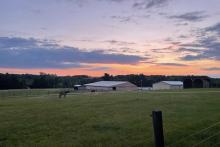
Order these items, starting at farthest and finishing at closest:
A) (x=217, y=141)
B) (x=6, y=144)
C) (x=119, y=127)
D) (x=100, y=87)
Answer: (x=100, y=87) < (x=119, y=127) < (x=6, y=144) < (x=217, y=141)

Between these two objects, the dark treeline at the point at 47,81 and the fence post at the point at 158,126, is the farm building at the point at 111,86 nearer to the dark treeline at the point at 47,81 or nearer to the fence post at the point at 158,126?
the dark treeline at the point at 47,81

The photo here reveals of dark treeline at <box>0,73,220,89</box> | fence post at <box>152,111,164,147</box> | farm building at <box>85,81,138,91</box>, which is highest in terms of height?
dark treeline at <box>0,73,220,89</box>

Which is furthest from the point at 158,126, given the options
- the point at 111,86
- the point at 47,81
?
the point at 47,81

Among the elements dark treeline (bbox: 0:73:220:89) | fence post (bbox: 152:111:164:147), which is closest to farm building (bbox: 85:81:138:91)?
dark treeline (bbox: 0:73:220:89)

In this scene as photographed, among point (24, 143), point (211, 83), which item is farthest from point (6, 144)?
point (211, 83)

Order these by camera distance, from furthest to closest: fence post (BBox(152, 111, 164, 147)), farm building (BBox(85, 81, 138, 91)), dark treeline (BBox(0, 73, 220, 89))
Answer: dark treeline (BBox(0, 73, 220, 89)) → farm building (BBox(85, 81, 138, 91)) → fence post (BBox(152, 111, 164, 147))

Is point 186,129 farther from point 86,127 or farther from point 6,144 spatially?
point 6,144

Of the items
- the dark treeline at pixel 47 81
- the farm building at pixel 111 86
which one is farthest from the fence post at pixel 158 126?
the farm building at pixel 111 86

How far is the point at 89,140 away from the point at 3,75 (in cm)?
11046

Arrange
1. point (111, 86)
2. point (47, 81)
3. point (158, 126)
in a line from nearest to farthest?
1. point (158, 126)
2. point (111, 86)
3. point (47, 81)

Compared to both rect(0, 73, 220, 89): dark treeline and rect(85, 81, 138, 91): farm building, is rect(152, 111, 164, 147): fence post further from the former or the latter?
rect(85, 81, 138, 91): farm building

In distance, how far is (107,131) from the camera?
16047 millimetres

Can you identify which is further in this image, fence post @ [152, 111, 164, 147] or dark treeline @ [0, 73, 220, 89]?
dark treeline @ [0, 73, 220, 89]

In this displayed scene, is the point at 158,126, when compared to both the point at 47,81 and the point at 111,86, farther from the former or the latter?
the point at 47,81
